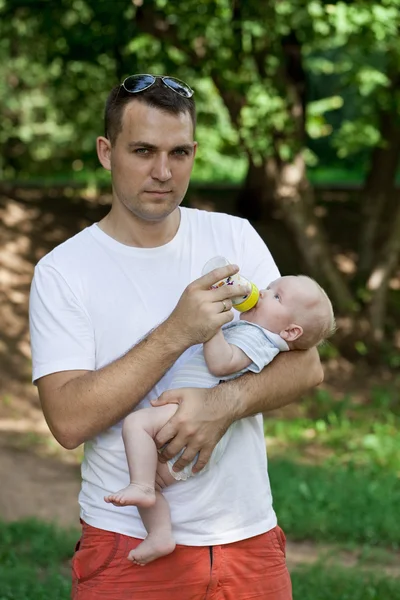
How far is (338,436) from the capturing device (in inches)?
354

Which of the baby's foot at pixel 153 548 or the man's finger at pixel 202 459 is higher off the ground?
the man's finger at pixel 202 459

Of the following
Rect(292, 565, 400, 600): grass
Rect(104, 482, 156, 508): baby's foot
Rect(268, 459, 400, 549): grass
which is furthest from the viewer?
Rect(268, 459, 400, 549): grass

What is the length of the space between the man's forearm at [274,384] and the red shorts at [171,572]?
381 millimetres

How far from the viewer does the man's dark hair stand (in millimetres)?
2535

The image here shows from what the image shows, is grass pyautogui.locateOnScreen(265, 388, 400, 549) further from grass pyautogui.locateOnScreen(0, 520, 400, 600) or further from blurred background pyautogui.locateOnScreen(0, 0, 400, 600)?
grass pyautogui.locateOnScreen(0, 520, 400, 600)

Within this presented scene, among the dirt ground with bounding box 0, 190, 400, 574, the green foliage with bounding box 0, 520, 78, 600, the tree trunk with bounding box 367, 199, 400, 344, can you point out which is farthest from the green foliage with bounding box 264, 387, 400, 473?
the green foliage with bounding box 0, 520, 78, 600

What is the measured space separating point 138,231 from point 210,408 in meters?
0.55

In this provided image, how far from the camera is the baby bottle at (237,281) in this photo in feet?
8.04

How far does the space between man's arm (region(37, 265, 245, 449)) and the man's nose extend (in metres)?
0.31

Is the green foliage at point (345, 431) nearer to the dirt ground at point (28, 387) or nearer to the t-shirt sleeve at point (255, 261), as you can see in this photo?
the dirt ground at point (28, 387)

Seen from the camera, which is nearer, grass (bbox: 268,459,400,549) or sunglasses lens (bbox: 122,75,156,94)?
sunglasses lens (bbox: 122,75,156,94)

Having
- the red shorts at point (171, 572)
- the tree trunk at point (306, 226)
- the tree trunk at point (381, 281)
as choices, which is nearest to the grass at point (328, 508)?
the tree trunk at point (381, 281)

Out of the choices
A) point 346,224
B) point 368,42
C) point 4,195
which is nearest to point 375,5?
point 368,42

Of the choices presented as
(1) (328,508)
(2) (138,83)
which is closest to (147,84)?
(2) (138,83)
